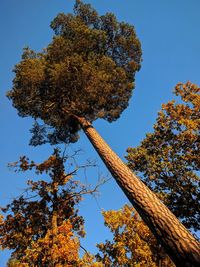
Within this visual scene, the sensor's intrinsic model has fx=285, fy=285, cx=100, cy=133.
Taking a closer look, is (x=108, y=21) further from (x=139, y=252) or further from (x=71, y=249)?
(x=139, y=252)

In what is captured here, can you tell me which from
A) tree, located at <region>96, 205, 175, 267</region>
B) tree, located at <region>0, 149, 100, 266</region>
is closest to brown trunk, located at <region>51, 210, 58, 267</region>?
tree, located at <region>0, 149, 100, 266</region>

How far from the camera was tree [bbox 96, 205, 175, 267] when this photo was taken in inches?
587

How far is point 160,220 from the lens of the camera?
5.54 meters

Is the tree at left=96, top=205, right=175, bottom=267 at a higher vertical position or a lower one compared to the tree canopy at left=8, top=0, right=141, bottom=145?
lower

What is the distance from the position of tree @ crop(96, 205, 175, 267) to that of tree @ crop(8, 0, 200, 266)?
613 cm

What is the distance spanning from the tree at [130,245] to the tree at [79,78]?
Result: 613cm

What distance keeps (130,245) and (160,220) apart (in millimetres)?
12008

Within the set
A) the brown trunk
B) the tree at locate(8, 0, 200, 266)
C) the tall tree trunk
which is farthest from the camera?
the tree at locate(8, 0, 200, 266)

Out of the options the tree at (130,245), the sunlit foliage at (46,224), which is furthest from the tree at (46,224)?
the tree at (130,245)

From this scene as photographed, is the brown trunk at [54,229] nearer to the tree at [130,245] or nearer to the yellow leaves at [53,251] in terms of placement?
the yellow leaves at [53,251]

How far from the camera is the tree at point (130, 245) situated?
14914 millimetres

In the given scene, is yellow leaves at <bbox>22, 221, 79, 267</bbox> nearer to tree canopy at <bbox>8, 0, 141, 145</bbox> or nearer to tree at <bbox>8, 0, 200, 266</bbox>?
tree at <bbox>8, 0, 200, 266</bbox>

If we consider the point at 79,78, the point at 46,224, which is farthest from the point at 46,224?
the point at 79,78

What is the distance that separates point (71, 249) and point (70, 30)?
905 centimetres
